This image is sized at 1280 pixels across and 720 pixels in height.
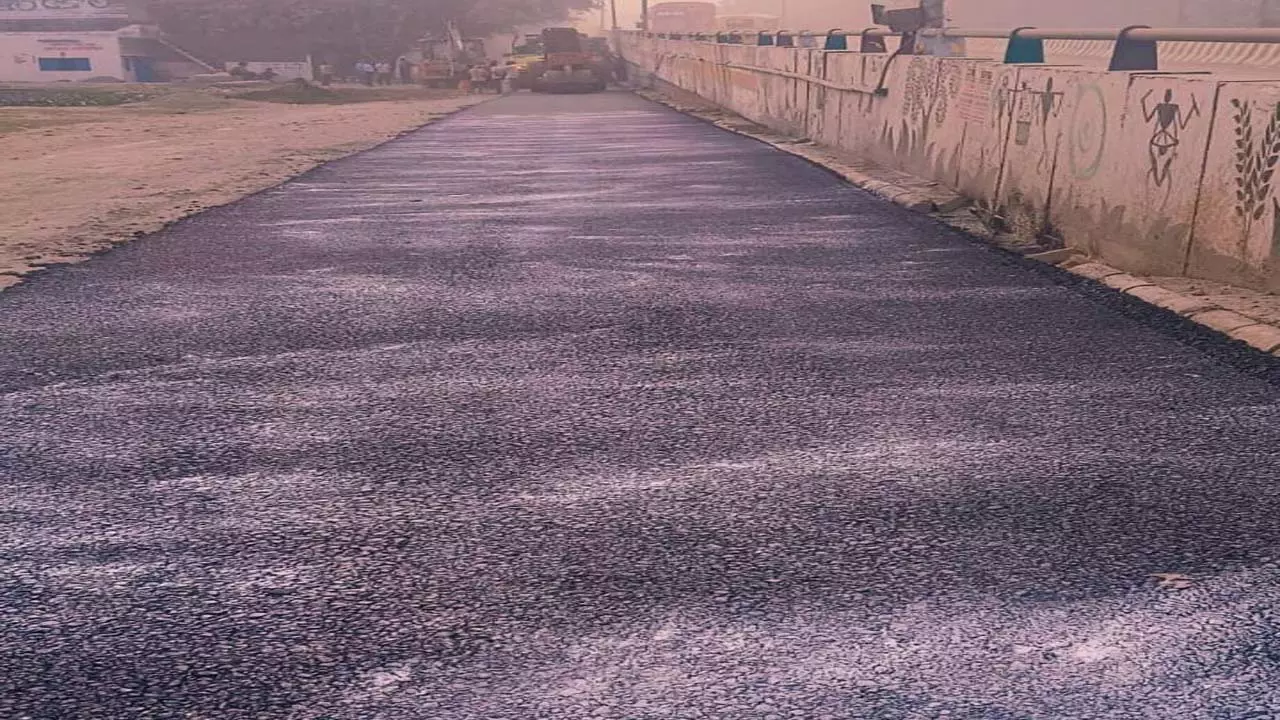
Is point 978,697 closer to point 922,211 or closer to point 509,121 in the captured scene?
point 922,211

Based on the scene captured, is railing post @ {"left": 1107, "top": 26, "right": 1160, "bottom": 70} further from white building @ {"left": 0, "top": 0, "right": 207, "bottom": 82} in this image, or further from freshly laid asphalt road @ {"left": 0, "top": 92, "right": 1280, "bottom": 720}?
white building @ {"left": 0, "top": 0, "right": 207, "bottom": 82}

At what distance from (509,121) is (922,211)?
17.0 meters

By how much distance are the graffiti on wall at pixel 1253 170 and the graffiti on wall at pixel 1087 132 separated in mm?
1521

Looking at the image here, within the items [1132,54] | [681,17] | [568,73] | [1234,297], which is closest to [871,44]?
[1132,54]

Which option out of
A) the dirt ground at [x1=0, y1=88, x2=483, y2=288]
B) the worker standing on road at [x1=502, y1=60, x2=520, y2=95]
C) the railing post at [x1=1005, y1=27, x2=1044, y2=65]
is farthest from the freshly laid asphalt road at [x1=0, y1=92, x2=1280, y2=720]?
the worker standing on road at [x1=502, y1=60, x2=520, y2=95]

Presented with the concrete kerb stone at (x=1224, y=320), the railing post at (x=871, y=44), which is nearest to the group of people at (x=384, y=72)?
the railing post at (x=871, y=44)

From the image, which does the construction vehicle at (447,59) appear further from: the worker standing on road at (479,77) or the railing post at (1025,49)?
the railing post at (1025,49)

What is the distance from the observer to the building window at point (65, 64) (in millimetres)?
74812

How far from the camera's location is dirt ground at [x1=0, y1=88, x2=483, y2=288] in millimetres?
11727

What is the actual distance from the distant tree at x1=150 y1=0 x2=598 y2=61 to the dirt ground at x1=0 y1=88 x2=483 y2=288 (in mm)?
45009

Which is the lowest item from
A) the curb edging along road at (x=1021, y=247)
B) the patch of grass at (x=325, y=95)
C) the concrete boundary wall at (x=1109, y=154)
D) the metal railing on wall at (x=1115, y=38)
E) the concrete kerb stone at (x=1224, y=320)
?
the patch of grass at (x=325, y=95)

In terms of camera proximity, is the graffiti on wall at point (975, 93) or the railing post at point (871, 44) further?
the railing post at point (871, 44)

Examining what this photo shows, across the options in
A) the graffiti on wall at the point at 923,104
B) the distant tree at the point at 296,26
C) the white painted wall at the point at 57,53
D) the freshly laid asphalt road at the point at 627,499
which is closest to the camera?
the freshly laid asphalt road at the point at 627,499

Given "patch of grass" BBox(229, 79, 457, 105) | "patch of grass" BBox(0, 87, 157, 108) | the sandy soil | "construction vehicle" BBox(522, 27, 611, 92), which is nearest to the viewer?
the sandy soil
